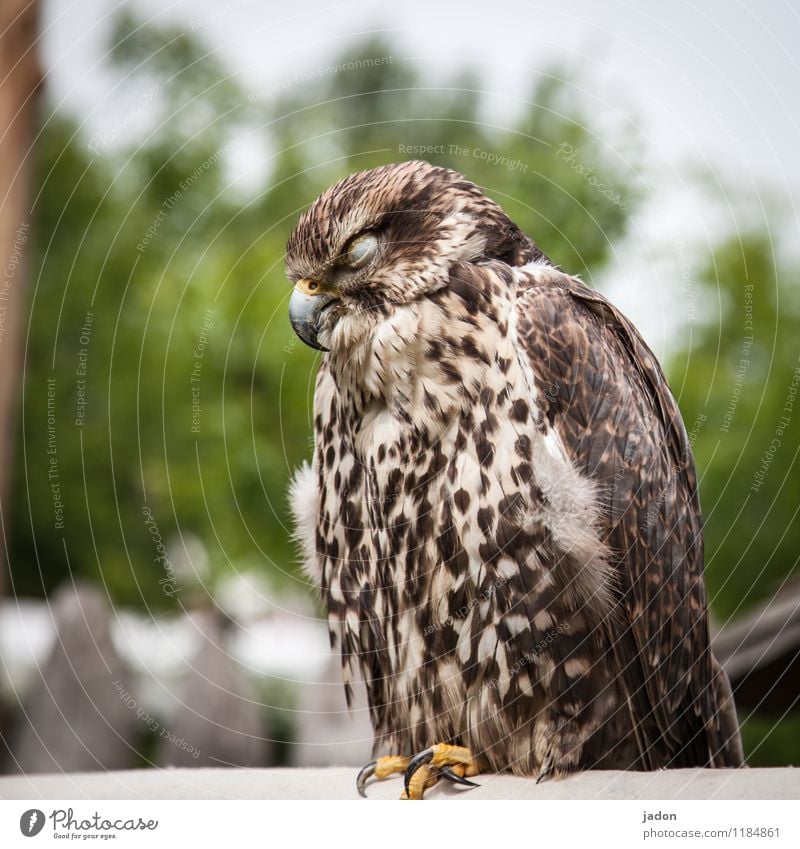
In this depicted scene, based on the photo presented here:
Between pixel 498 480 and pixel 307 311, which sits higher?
pixel 307 311

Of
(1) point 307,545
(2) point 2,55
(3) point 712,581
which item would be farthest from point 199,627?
(2) point 2,55

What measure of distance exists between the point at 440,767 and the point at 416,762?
7cm

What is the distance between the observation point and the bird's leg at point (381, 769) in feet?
6.48

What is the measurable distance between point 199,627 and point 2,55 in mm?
2228

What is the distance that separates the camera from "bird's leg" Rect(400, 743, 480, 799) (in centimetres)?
187

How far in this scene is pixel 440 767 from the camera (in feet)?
6.21

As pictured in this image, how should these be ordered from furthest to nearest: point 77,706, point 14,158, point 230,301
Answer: point 77,706
point 14,158
point 230,301

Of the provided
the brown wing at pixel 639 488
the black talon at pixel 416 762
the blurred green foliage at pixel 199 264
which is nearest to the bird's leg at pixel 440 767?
the black talon at pixel 416 762

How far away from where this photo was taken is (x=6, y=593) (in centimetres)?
339

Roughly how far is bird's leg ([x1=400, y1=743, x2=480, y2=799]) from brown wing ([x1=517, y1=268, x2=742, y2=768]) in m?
0.39

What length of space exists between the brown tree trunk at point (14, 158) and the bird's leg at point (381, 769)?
1.82m

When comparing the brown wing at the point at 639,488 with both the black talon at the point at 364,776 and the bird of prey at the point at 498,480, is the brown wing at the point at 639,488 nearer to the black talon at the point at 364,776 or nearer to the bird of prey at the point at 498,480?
the bird of prey at the point at 498,480

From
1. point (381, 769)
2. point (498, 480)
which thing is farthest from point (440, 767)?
point (498, 480)
